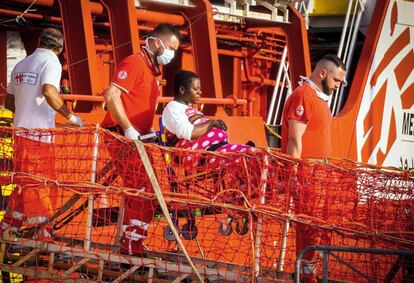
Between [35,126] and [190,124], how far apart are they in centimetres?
125

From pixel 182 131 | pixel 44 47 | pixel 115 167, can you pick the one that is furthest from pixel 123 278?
pixel 44 47

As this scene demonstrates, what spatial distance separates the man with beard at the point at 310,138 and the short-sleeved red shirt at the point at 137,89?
1114mm

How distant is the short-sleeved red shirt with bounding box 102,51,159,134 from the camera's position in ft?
24.9

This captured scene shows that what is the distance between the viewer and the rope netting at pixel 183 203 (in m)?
6.52

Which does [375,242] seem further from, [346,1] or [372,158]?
[346,1]

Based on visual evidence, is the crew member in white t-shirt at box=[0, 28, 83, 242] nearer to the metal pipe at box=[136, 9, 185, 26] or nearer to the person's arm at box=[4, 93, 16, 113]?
the person's arm at box=[4, 93, 16, 113]

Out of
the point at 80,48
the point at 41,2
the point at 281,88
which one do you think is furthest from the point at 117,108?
the point at 281,88

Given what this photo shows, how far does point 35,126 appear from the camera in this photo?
7.67 meters

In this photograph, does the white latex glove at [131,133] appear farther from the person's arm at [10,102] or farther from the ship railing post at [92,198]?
the person's arm at [10,102]

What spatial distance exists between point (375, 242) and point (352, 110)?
629cm

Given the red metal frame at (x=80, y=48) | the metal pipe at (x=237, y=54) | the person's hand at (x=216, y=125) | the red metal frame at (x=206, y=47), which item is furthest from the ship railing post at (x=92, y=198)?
the metal pipe at (x=237, y=54)

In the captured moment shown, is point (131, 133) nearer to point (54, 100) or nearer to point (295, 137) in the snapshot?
point (54, 100)

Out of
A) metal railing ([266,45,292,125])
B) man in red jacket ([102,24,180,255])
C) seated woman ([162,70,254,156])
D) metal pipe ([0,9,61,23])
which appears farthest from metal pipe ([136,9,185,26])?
seated woman ([162,70,254,156])

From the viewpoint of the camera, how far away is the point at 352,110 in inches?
496
